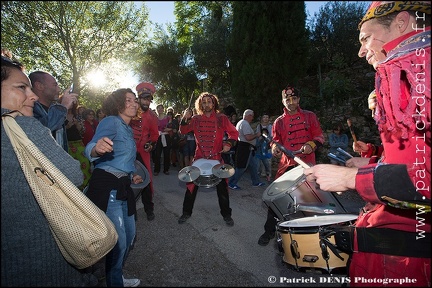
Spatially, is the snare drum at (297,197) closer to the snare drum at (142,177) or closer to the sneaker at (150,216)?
the snare drum at (142,177)

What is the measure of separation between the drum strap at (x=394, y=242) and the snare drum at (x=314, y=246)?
57 cm

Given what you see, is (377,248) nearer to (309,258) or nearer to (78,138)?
(309,258)

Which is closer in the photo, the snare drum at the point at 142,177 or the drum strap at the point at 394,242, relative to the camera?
the drum strap at the point at 394,242

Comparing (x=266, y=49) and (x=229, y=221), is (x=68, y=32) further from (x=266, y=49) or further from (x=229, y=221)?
(x=229, y=221)

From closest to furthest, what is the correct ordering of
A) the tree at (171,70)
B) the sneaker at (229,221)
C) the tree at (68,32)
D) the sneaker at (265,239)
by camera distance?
the tree at (68,32) → the sneaker at (265,239) → the sneaker at (229,221) → the tree at (171,70)

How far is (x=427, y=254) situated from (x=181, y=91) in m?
19.8

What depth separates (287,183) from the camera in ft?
10.1

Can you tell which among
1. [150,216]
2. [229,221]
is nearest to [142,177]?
[150,216]

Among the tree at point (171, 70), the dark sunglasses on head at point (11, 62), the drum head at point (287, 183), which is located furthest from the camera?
the tree at point (171, 70)

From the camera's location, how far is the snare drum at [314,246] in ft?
6.50

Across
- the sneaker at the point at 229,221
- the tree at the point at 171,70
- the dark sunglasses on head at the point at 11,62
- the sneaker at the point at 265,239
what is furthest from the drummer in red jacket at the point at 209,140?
the tree at the point at 171,70

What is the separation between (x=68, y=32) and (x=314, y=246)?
88.1 inches

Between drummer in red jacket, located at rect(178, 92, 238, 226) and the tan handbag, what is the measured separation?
295cm

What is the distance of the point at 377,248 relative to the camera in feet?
4.25
